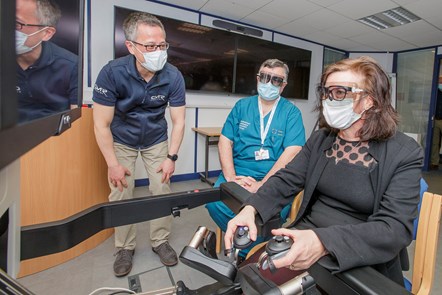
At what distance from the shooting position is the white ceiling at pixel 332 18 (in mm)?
3232

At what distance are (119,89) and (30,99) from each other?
1.33 metres

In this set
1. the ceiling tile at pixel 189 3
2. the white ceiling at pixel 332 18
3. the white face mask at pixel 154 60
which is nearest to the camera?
the white face mask at pixel 154 60

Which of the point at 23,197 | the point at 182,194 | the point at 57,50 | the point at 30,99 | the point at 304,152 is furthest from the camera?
the point at 23,197

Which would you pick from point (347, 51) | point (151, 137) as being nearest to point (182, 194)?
point (151, 137)

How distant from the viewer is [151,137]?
184cm

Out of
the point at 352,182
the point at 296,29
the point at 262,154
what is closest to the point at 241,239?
the point at 352,182

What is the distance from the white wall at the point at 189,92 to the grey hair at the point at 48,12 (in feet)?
7.85

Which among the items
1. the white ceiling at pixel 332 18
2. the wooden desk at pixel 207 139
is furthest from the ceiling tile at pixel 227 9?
the wooden desk at pixel 207 139

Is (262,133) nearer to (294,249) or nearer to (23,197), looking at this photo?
(294,249)

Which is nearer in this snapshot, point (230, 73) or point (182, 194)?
point (182, 194)

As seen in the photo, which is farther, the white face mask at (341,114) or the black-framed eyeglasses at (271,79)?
the black-framed eyeglasses at (271,79)

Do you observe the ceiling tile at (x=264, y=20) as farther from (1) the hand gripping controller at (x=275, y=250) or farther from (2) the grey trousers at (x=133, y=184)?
(1) the hand gripping controller at (x=275, y=250)

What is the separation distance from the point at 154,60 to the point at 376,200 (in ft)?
4.48

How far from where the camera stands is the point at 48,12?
46 cm
